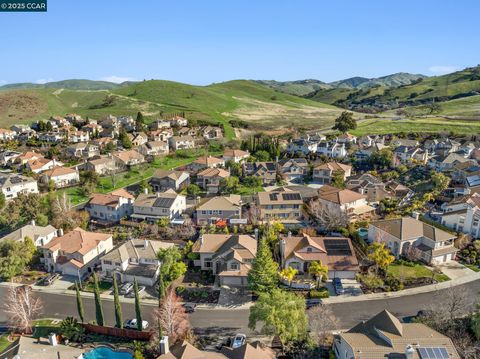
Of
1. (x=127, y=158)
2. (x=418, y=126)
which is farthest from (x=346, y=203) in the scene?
(x=418, y=126)

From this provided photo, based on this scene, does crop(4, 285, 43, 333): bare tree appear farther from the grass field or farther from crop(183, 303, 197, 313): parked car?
the grass field

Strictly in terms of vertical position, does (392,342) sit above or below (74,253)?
below

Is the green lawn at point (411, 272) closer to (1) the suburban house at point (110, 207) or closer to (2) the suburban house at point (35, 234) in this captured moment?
(1) the suburban house at point (110, 207)

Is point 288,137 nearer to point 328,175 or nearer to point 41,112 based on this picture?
point 328,175

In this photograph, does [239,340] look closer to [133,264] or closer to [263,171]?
[133,264]

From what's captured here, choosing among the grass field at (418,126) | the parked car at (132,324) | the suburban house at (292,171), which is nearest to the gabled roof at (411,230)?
the parked car at (132,324)

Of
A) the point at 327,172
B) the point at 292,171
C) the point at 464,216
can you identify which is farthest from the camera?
the point at 292,171
